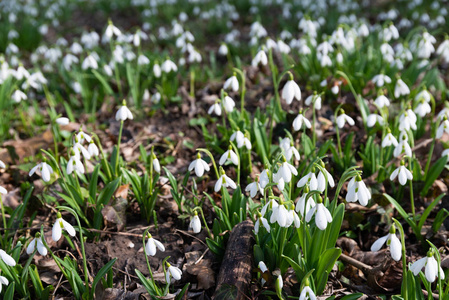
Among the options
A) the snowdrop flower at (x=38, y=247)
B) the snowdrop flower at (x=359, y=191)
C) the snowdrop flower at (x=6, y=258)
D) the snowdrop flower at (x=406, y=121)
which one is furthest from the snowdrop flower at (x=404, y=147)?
the snowdrop flower at (x=6, y=258)

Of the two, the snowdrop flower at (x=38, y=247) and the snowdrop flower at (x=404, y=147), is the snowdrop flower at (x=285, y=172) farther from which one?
the snowdrop flower at (x=38, y=247)

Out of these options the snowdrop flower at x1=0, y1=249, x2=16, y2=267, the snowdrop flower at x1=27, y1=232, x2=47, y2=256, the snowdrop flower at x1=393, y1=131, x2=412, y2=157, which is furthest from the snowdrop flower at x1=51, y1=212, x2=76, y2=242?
the snowdrop flower at x1=393, y1=131, x2=412, y2=157

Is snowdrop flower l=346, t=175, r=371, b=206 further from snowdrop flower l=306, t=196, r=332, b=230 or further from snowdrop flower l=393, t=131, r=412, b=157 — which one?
snowdrop flower l=393, t=131, r=412, b=157

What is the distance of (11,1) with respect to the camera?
7691 millimetres

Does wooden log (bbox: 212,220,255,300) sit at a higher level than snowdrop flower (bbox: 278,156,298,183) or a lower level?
lower

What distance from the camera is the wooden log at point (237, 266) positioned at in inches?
73.4

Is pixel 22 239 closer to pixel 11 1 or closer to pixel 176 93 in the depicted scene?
pixel 176 93

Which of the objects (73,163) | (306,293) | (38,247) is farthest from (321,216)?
(73,163)

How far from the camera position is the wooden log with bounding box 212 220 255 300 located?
1.86 m

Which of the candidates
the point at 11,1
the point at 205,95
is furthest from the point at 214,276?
the point at 11,1

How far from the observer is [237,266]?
1.97 metres

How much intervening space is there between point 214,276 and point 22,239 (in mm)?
1036

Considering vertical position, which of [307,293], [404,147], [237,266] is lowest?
[237,266]

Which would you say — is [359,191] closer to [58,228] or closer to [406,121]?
[406,121]
